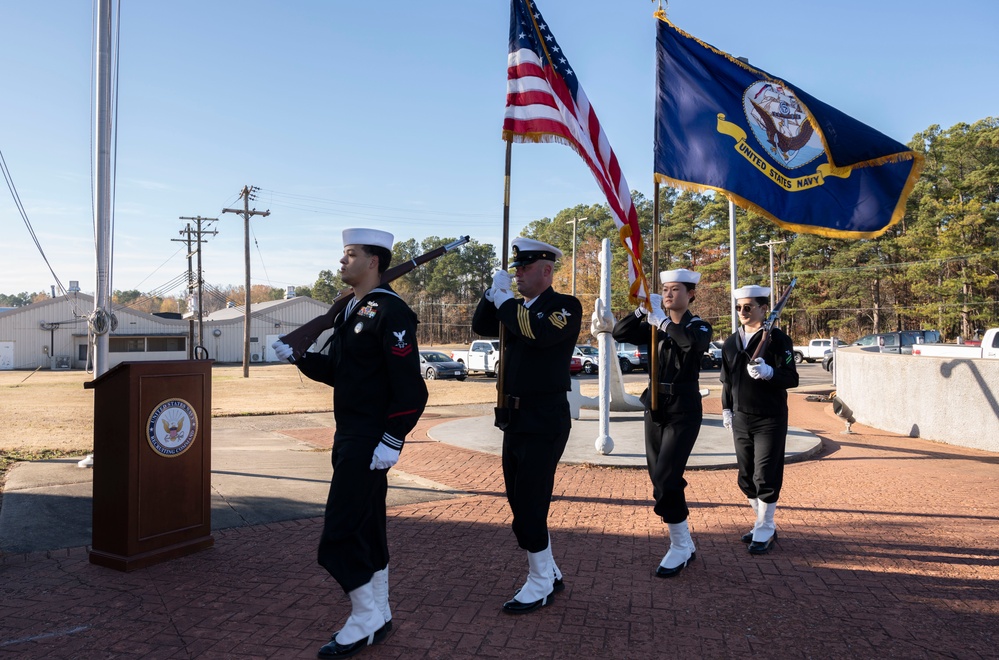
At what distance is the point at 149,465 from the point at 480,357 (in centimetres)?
2948

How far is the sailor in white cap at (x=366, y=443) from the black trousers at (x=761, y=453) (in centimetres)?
281

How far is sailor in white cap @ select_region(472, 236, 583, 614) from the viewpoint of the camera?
12.8 feet

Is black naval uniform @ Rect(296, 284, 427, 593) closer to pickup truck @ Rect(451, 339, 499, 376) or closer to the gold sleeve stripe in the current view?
the gold sleeve stripe

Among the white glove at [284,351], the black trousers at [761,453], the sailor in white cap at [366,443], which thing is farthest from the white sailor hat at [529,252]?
the black trousers at [761,453]

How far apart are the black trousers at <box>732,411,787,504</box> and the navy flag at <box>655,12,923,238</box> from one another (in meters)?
1.98

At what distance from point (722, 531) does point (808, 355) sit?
42.8 metres

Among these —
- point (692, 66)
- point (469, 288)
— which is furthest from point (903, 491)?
point (469, 288)

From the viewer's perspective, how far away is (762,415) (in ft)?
17.1

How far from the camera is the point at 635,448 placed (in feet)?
33.0

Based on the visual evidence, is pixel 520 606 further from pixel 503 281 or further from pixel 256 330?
pixel 256 330

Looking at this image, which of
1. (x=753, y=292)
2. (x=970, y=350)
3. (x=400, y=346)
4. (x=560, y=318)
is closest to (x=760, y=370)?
(x=753, y=292)

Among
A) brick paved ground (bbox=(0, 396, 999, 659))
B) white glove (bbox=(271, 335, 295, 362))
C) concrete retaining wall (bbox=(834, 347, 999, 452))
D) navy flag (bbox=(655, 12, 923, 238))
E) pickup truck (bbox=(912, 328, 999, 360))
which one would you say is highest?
navy flag (bbox=(655, 12, 923, 238))

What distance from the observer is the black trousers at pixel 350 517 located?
3.40 metres

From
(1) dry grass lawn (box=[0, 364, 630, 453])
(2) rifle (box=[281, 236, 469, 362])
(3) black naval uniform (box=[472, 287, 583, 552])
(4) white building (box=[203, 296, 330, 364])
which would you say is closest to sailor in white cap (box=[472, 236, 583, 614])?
(3) black naval uniform (box=[472, 287, 583, 552])
